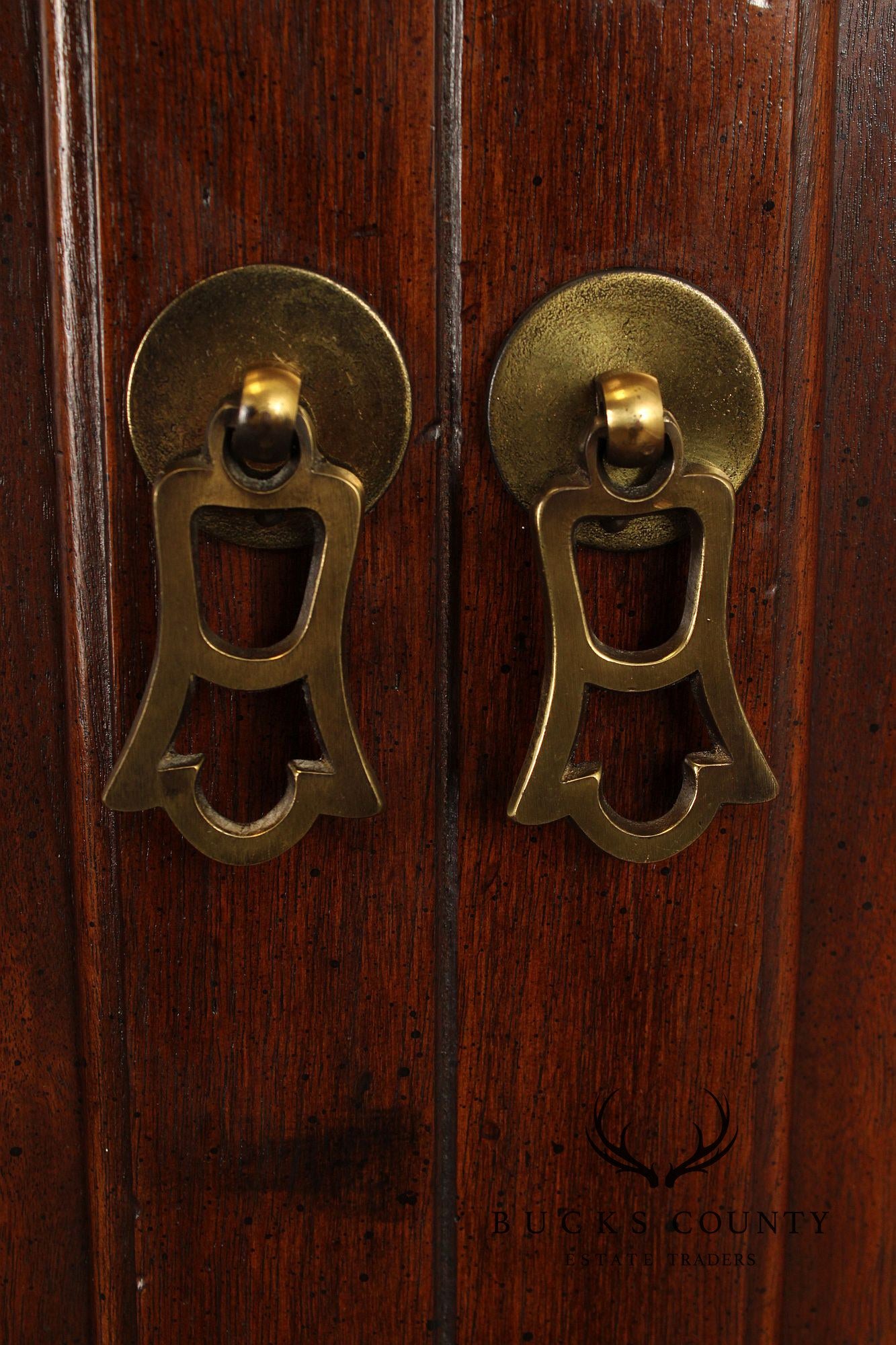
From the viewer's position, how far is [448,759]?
0.42m

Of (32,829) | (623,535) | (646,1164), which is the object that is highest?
(623,535)

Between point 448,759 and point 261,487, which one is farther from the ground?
point 261,487

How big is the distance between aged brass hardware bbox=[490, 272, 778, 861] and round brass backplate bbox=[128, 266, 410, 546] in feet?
0.16

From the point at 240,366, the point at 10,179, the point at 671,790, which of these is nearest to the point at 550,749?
the point at 671,790

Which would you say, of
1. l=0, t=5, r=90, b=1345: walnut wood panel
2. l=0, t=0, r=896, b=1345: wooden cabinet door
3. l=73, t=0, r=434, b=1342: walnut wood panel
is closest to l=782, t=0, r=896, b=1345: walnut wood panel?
l=0, t=0, r=896, b=1345: wooden cabinet door

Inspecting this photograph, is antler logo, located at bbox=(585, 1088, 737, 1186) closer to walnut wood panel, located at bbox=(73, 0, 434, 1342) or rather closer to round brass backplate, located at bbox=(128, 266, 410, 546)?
walnut wood panel, located at bbox=(73, 0, 434, 1342)

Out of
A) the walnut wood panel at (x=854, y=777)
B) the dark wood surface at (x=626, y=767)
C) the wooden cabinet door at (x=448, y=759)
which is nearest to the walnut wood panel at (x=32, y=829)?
the wooden cabinet door at (x=448, y=759)

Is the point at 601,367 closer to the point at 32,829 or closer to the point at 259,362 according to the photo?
the point at 259,362

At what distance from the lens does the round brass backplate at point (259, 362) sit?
1.21 feet

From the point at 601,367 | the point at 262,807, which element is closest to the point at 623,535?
the point at 601,367

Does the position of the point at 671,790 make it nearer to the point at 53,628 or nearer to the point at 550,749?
the point at 550,749

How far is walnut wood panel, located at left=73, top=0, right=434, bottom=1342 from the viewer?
361 mm

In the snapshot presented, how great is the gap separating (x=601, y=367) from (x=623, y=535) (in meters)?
0.06

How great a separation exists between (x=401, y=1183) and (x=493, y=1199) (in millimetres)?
41
